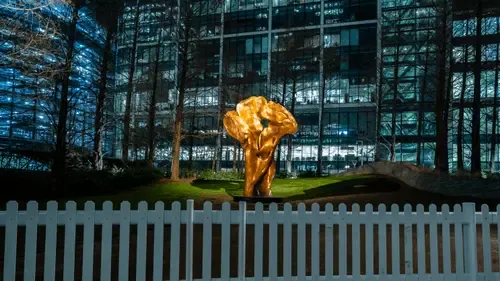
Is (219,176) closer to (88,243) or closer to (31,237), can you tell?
(88,243)

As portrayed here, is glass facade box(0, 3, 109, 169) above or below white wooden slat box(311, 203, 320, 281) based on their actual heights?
above

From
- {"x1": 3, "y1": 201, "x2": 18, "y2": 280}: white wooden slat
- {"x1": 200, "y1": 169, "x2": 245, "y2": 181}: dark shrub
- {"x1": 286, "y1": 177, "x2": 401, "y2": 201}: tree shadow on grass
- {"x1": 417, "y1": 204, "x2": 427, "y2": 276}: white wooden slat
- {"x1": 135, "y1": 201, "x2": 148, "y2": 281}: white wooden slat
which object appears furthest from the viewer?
{"x1": 200, "y1": 169, "x2": 245, "y2": 181}: dark shrub

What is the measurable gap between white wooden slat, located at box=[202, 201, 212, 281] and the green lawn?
11357 millimetres

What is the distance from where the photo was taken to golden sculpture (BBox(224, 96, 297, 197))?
1528 centimetres

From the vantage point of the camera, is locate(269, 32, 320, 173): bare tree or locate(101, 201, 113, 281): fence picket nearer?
locate(101, 201, 113, 281): fence picket

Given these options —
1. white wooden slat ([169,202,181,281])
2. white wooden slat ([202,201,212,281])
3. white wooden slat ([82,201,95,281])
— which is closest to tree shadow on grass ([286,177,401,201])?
white wooden slat ([202,201,212,281])

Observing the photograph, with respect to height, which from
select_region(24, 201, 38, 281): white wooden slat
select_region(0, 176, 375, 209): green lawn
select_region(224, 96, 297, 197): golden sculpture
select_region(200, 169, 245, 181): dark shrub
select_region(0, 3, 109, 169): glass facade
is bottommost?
select_region(0, 176, 375, 209): green lawn

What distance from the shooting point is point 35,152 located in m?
22.7

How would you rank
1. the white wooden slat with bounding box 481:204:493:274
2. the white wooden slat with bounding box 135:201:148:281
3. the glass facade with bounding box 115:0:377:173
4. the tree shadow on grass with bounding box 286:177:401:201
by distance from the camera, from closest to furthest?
1. the white wooden slat with bounding box 135:201:148:281
2. the white wooden slat with bounding box 481:204:493:274
3. the tree shadow on grass with bounding box 286:177:401:201
4. the glass facade with bounding box 115:0:377:173

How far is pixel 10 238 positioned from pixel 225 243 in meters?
2.42

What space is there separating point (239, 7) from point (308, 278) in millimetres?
50320

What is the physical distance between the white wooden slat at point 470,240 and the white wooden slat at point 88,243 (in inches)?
189

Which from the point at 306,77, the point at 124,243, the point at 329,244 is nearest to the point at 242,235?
the point at 329,244

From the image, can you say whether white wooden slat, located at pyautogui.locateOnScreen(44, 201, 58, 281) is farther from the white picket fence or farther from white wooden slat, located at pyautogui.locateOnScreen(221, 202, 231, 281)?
white wooden slat, located at pyautogui.locateOnScreen(221, 202, 231, 281)
